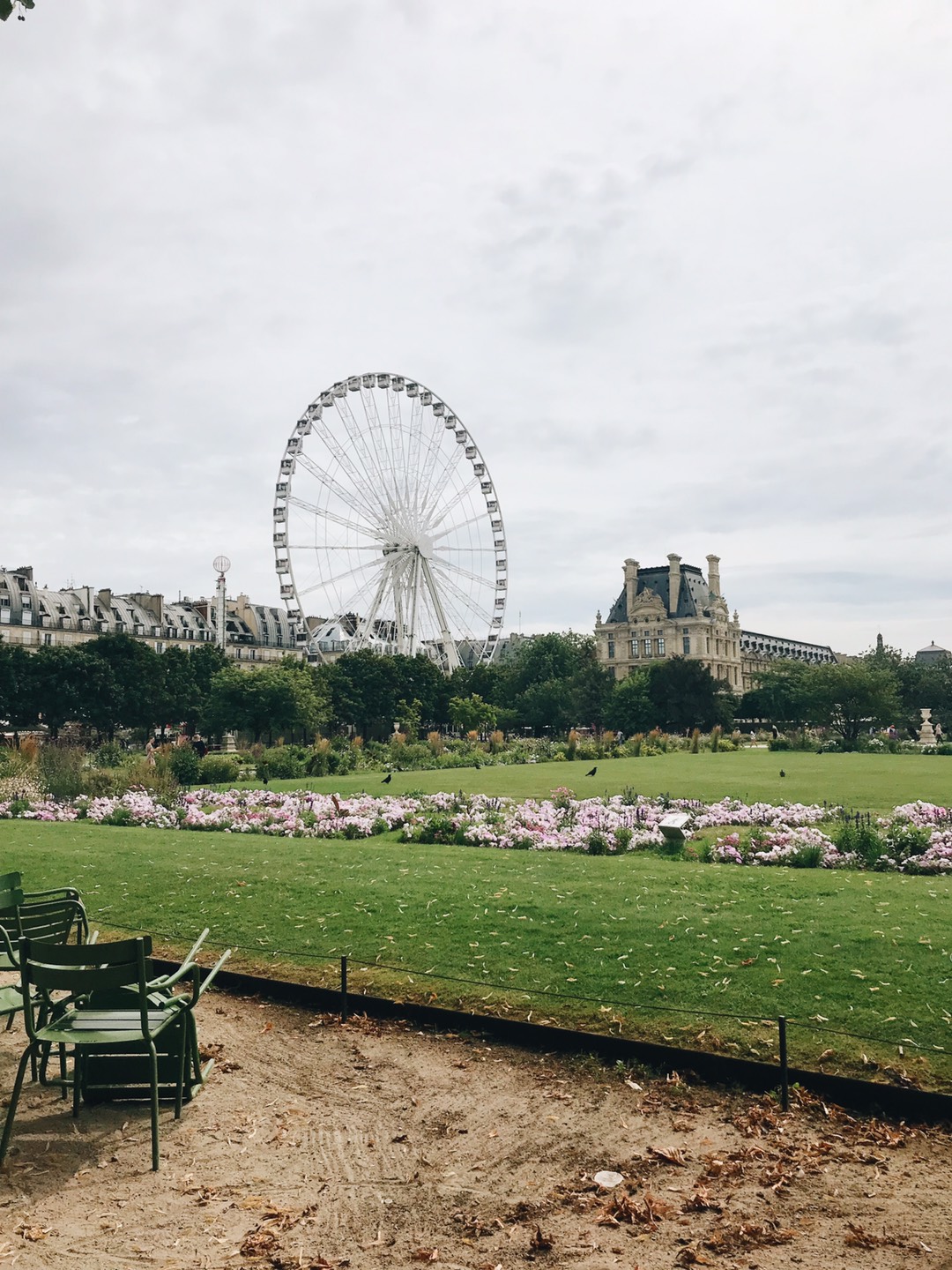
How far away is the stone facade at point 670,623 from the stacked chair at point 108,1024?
131724mm

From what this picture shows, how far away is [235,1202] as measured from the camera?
5.55 meters

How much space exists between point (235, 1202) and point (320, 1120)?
1245 mm

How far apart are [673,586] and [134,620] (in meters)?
71.7

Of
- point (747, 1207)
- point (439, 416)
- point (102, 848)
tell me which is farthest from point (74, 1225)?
point (439, 416)

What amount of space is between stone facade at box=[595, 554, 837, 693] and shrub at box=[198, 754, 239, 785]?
107 m

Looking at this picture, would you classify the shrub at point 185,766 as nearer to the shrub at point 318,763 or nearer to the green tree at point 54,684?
the shrub at point 318,763

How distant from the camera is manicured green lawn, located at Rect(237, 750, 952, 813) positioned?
25359mm

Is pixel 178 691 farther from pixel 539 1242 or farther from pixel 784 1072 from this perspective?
pixel 539 1242

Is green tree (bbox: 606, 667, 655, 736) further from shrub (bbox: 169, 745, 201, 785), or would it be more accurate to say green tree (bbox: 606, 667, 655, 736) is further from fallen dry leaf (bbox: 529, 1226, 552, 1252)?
fallen dry leaf (bbox: 529, 1226, 552, 1252)

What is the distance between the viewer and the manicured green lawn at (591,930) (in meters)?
8.41

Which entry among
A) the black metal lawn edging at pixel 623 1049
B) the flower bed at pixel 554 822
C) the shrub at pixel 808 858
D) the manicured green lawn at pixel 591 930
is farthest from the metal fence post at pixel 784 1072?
the shrub at pixel 808 858

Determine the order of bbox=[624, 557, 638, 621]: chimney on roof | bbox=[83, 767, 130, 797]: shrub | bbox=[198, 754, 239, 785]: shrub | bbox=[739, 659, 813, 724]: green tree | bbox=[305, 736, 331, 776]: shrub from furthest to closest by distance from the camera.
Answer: bbox=[624, 557, 638, 621]: chimney on roof, bbox=[739, 659, 813, 724]: green tree, bbox=[305, 736, 331, 776]: shrub, bbox=[198, 754, 239, 785]: shrub, bbox=[83, 767, 130, 797]: shrub

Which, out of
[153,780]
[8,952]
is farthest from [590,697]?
[8,952]

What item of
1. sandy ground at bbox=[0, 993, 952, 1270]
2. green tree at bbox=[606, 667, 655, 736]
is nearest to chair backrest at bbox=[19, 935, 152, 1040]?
sandy ground at bbox=[0, 993, 952, 1270]
